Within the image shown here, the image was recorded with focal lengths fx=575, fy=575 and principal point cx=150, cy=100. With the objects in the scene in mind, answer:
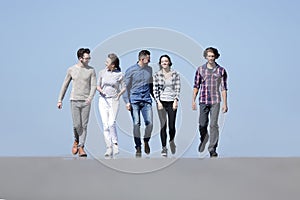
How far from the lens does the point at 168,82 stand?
7.14 m

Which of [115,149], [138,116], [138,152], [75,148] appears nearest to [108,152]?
[115,149]

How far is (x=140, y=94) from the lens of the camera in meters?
7.23

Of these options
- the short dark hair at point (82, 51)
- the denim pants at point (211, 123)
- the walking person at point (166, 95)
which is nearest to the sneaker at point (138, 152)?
the walking person at point (166, 95)

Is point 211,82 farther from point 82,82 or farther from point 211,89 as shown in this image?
point 82,82

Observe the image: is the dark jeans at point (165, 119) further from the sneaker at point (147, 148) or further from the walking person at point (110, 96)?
the walking person at point (110, 96)

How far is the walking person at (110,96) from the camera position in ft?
23.9

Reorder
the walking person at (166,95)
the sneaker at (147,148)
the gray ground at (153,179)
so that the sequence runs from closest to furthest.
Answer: the gray ground at (153,179) → the walking person at (166,95) → the sneaker at (147,148)

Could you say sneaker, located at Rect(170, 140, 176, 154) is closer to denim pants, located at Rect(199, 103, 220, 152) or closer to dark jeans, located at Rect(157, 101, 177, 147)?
dark jeans, located at Rect(157, 101, 177, 147)

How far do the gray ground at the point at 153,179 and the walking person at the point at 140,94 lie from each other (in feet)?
1.24

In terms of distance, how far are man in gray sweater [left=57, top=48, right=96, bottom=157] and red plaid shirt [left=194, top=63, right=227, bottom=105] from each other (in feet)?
4.52

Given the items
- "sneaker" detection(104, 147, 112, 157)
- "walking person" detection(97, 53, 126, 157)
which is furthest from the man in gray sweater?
"sneaker" detection(104, 147, 112, 157)
